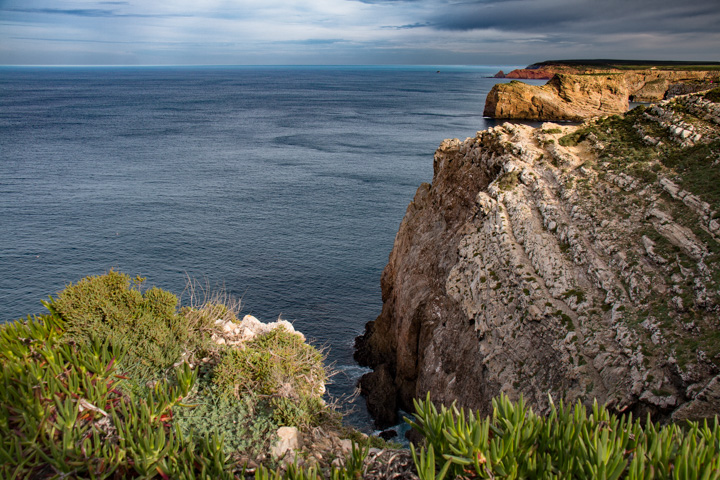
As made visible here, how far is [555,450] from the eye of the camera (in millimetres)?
7727

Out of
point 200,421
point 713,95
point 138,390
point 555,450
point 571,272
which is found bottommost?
point 200,421

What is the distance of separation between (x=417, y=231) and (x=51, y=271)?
31824 mm

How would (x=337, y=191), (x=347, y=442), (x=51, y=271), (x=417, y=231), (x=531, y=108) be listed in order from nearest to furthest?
1. (x=347, y=442)
2. (x=417, y=231)
3. (x=51, y=271)
4. (x=337, y=191)
5. (x=531, y=108)

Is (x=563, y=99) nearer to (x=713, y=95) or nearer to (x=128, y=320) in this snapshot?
(x=713, y=95)

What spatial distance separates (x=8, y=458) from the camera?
26.1 feet

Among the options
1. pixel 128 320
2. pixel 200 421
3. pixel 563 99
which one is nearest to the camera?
pixel 200 421

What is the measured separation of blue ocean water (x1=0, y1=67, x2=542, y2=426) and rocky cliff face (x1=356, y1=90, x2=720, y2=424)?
9230 mm

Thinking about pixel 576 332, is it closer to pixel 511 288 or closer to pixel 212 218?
pixel 511 288

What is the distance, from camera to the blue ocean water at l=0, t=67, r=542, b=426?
40812 mm

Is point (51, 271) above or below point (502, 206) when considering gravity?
below

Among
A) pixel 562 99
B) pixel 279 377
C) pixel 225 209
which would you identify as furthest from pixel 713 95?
pixel 562 99

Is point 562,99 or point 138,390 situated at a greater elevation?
point 562,99

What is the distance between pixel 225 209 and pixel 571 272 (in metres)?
45.9

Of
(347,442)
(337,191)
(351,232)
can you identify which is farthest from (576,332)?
(337,191)
